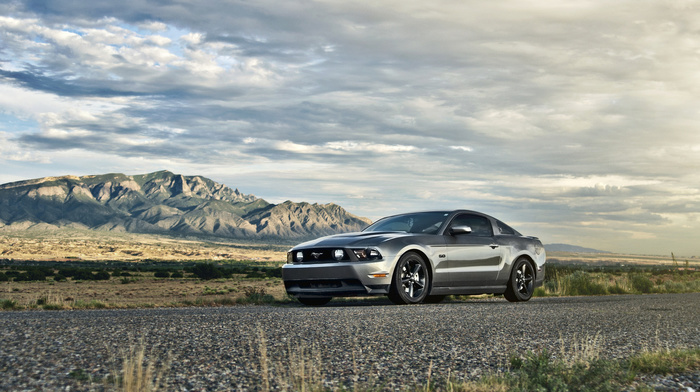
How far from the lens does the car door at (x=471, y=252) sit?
1097 centimetres

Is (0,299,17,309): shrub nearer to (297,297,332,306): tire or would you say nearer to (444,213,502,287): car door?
(297,297,332,306): tire

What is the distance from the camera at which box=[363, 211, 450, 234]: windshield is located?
37.6 feet

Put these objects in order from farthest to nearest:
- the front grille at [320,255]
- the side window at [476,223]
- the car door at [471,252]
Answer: the side window at [476,223] → the car door at [471,252] → the front grille at [320,255]

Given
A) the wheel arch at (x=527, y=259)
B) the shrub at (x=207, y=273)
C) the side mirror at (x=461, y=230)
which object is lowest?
the shrub at (x=207, y=273)

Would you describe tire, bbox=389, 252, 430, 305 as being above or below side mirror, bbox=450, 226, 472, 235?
below

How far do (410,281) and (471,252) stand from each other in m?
1.53

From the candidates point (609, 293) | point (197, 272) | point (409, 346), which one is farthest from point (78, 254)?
point (409, 346)

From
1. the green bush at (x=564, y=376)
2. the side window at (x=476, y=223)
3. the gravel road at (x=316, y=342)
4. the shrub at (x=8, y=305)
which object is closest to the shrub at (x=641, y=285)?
the side window at (x=476, y=223)

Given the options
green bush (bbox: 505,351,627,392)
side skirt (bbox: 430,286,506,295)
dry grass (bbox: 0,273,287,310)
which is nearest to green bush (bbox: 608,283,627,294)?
side skirt (bbox: 430,286,506,295)

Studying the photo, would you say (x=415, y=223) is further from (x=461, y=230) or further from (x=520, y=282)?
(x=520, y=282)

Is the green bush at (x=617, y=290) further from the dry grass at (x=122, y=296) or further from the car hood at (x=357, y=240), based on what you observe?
the car hood at (x=357, y=240)

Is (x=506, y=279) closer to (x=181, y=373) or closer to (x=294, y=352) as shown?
(x=294, y=352)

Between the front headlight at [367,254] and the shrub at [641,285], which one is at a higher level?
the front headlight at [367,254]

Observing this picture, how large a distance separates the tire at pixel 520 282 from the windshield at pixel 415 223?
6.27 ft
